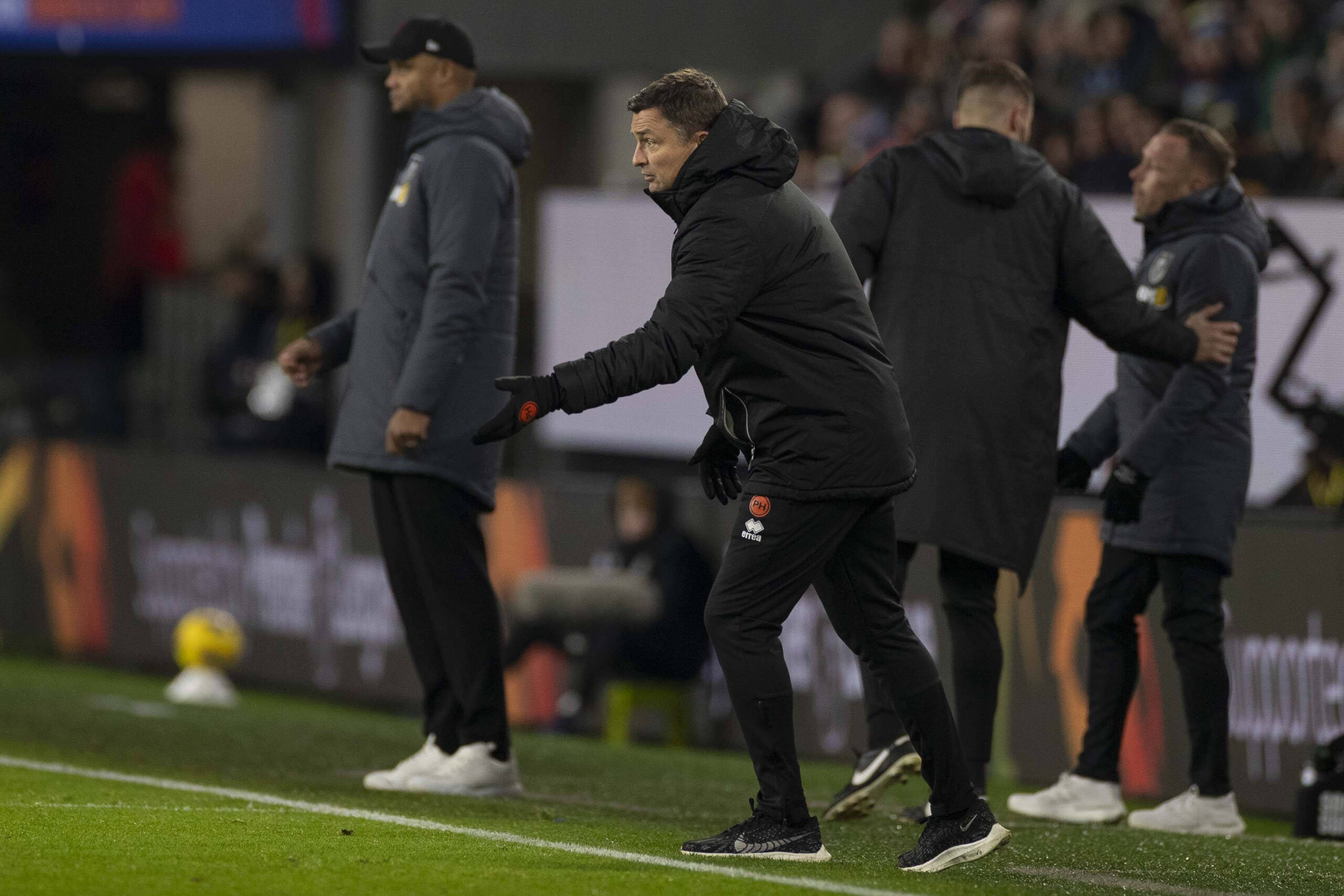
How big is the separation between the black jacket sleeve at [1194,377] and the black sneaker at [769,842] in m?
2.00

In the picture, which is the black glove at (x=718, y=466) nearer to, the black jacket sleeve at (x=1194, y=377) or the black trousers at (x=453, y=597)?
the black trousers at (x=453, y=597)

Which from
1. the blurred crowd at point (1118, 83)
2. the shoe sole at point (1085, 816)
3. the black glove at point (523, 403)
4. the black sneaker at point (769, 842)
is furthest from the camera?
the blurred crowd at point (1118, 83)

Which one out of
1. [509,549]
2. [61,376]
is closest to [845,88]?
[509,549]

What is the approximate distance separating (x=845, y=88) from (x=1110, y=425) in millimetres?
8193

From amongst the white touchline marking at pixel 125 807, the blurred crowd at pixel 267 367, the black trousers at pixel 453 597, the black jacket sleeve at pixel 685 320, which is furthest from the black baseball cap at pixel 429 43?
the blurred crowd at pixel 267 367

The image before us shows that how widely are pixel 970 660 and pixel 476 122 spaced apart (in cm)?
224

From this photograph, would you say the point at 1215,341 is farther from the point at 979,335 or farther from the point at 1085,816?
the point at 1085,816

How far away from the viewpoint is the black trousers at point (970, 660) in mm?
6465

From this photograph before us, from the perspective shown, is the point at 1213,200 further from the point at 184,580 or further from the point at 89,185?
the point at 89,185

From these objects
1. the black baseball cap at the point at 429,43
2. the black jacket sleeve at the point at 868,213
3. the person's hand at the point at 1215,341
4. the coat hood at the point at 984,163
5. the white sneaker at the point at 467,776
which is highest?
the black baseball cap at the point at 429,43

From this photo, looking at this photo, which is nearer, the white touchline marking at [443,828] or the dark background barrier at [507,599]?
the white touchline marking at [443,828]

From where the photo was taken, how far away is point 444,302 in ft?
22.3

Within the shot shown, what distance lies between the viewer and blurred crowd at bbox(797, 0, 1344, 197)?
11.8m

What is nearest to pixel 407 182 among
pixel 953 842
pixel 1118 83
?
pixel 953 842
